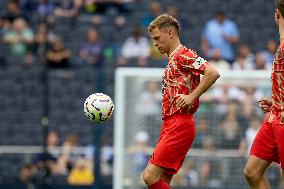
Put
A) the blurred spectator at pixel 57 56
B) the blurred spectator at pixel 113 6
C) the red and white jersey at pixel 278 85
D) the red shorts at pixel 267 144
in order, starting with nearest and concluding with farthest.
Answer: the red and white jersey at pixel 278 85, the red shorts at pixel 267 144, the blurred spectator at pixel 57 56, the blurred spectator at pixel 113 6

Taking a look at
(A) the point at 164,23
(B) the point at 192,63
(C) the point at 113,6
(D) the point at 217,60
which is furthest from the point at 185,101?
(C) the point at 113,6

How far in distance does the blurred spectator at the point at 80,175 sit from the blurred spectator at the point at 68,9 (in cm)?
494

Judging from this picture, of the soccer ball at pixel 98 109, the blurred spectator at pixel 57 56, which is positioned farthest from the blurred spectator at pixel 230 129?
the blurred spectator at pixel 57 56

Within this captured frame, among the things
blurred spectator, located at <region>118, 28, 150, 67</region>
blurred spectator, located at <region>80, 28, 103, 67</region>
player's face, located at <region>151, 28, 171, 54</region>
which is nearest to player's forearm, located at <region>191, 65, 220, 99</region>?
player's face, located at <region>151, 28, 171, 54</region>

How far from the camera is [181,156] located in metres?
8.59

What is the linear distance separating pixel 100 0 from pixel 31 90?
2652mm

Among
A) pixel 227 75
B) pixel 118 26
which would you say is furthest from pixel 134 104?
pixel 118 26

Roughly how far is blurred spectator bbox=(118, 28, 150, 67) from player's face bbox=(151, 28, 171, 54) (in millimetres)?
8064

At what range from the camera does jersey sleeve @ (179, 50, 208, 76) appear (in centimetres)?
834

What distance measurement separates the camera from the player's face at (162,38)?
855cm

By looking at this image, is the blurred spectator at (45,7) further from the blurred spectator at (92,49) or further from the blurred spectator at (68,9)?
the blurred spectator at (92,49)

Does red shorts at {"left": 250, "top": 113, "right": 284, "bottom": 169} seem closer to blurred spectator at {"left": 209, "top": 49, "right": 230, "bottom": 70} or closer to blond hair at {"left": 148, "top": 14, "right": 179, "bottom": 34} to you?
blond hair at {"left": 148, "top": 14, "right": 179, "bottom": 34}

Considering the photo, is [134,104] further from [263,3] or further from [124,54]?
[263,3]

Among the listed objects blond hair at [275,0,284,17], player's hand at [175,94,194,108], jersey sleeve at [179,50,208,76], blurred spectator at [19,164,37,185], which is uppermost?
blond hair at [275,0,284,17]
